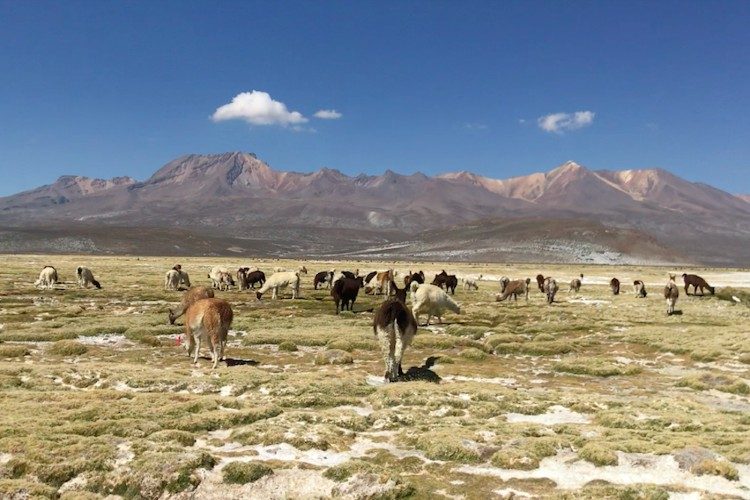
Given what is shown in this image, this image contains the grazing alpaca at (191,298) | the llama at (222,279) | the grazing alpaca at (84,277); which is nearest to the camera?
the grazing alpaca at (191,298)

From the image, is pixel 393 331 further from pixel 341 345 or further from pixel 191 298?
pixel 191 298

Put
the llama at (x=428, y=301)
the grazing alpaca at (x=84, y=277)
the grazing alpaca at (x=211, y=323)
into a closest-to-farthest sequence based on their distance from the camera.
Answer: the grazing alpaca at (x=211, y=323), the llama at (x=428, y=301), the grazing alpaca at (x=84, y=277)

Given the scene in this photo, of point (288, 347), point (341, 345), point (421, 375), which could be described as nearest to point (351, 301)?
point (341, 345)

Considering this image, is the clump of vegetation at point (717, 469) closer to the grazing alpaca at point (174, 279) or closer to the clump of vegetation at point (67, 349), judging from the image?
the clump of vegetation at point (67, 349)

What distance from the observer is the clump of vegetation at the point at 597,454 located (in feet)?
33.5

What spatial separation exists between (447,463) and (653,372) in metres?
14.1

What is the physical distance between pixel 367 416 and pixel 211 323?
301 inches

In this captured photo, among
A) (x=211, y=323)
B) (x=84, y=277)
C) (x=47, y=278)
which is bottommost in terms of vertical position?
(x=47, y=278)

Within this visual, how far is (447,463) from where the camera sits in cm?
1030

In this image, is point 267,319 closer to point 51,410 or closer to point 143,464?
point 51,410

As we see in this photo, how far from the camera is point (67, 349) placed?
21.4m

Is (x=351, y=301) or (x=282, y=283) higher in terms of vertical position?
(x=282, y=283)

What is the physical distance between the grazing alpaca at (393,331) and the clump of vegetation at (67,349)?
1311 centimetres

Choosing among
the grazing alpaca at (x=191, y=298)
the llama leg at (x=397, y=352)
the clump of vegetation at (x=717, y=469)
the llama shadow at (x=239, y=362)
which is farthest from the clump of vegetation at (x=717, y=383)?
the grazing alpaca at (x=191, y=298)
